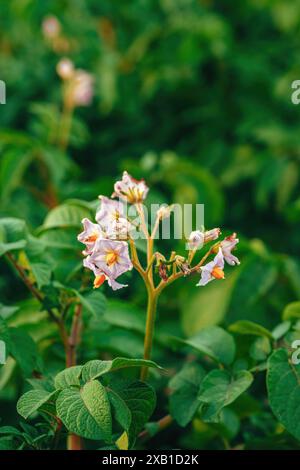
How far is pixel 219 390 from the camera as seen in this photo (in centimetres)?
100

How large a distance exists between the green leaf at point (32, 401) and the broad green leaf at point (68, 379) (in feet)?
0.06

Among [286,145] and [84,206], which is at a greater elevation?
[286,145]

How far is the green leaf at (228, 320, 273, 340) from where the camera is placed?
3.51 ft

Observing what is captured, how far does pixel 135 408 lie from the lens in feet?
3.04

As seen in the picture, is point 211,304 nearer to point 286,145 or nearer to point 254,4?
point 286,145

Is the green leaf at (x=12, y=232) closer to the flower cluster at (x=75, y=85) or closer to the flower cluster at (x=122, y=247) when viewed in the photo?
the flower cluster at (x=122, y=247)

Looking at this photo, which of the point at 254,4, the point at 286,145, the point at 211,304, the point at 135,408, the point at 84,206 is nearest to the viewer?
the point at 135,408

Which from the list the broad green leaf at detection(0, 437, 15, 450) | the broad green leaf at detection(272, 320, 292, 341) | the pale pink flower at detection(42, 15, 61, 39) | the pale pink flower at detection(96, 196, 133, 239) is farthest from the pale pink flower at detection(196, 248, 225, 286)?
the pale pink flower at detection(42, 15, 61, 39)

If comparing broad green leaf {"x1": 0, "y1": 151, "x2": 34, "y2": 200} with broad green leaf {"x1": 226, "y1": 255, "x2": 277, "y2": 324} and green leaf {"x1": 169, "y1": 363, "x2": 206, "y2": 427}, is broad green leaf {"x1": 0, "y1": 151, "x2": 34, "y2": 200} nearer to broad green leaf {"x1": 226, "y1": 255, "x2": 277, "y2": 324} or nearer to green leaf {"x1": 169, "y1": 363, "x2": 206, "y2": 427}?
broad green leaf {"x1": 226, "y1": 255, "x2": 277, "y2": 324}

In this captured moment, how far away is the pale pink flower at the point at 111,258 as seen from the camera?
89 cm

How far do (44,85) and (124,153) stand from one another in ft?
1.26

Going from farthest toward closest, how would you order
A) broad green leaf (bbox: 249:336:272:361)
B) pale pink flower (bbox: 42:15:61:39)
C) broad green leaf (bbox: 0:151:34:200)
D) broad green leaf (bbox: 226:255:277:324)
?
pale pink flower (bbox: 42:15:61:39) → broad green leaf (bbox: 0:151:34:200) → broad green leaf (bbox: 226:255:277:324) → broad green leaf (bbox: 249:336:272:361)
